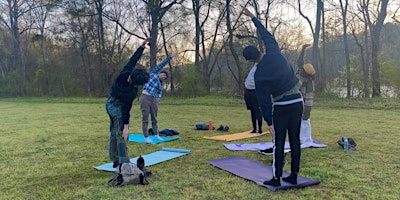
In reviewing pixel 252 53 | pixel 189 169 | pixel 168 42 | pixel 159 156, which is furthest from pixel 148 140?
pixel 168 42

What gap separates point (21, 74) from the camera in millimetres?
32188

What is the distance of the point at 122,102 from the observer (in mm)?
4293

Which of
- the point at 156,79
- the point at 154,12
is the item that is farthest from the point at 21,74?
the point at 156,79

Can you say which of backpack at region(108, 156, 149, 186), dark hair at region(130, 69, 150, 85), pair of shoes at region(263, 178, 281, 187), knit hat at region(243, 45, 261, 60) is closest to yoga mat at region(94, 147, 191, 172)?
backpack at region(108, 156, 149, 186)

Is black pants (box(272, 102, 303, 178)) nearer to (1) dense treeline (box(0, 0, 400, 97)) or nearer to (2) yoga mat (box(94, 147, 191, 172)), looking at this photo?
(2) yoga mat (box(94, 147, 191, 172))

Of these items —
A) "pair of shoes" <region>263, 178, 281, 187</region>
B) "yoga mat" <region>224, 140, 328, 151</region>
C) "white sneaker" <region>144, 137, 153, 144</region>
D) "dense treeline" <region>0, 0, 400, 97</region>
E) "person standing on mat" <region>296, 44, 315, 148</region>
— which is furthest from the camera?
"dense treeline" <region>0, 0, 400, 97</region>

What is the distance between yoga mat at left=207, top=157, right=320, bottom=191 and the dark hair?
1.71 metres

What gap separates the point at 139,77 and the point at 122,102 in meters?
0.42

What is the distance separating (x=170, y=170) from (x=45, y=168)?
1896mm

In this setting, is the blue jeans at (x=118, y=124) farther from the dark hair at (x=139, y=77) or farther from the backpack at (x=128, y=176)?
the dark hair at (x=139, y=77)

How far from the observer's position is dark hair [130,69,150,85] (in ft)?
13.5

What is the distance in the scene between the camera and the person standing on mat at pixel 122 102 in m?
4.21

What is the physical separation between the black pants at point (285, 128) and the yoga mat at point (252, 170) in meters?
0.18

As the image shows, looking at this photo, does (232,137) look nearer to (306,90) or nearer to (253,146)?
(253,146)
